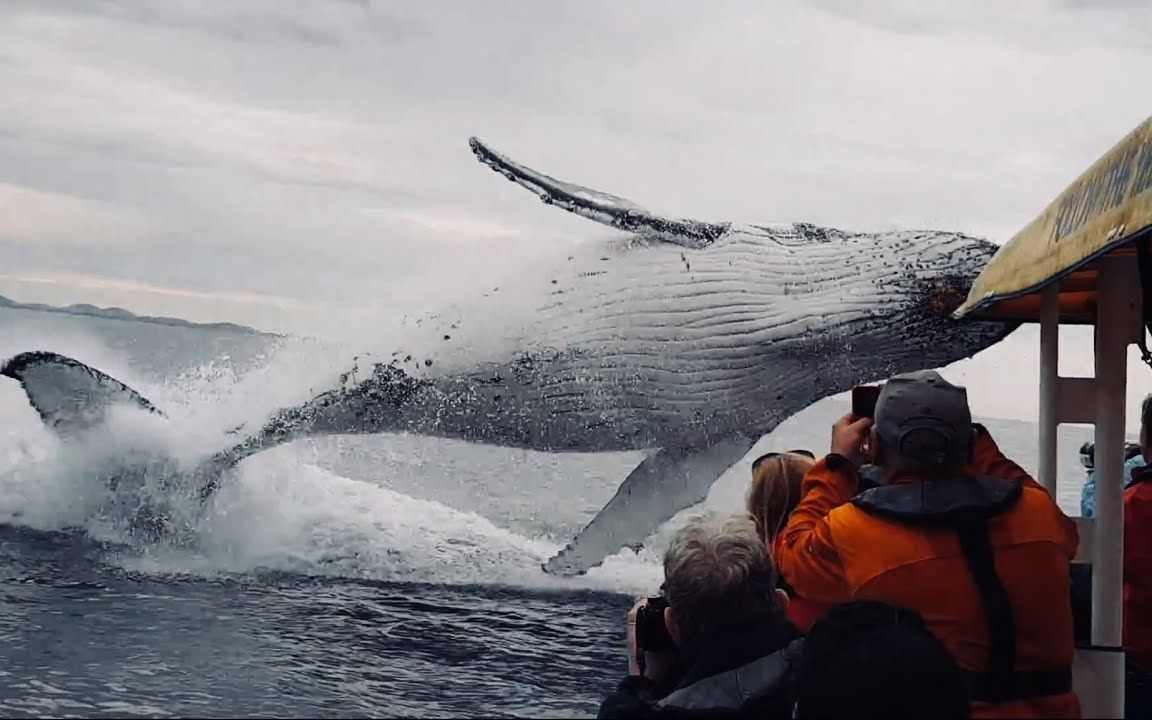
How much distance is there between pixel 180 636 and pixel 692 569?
15.5ft

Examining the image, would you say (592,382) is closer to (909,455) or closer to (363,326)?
(363,326)

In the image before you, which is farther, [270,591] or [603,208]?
[603,208]

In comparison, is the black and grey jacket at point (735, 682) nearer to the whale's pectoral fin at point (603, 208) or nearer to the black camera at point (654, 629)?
the black camera at point (654, 629)

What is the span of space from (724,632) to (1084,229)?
1606 mm

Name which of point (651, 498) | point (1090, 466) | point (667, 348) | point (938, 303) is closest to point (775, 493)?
point (1090, 466)

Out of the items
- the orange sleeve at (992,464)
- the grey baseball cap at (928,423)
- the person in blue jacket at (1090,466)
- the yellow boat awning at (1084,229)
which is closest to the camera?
the yellow boat awning at (1084,229)

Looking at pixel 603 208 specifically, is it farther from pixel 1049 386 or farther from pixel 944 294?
pixel 1049 386

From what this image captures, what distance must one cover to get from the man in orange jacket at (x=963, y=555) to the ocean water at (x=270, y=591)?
262cm

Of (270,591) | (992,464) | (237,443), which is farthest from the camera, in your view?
(237,443)

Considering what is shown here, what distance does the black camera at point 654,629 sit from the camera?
398 cm

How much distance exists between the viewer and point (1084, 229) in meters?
3.82

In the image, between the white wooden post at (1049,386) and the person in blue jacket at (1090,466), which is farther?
the person in blue jacket at (1090,466)

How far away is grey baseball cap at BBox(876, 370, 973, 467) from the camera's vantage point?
3.76 meters

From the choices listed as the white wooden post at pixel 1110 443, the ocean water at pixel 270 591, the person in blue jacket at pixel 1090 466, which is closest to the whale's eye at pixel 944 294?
the person in blue jacket at pixel 1090 466
